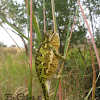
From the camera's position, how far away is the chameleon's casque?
2.40 feet

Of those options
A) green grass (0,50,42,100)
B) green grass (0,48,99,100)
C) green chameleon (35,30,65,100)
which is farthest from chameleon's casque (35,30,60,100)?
green grass (0,50,42,100)

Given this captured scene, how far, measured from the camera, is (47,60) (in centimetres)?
75

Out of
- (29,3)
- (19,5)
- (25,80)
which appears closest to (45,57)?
(29,3)

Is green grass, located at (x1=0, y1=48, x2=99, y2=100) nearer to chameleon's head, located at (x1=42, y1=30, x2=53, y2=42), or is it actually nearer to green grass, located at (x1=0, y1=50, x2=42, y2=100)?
green grass, located at (x1=0, y1=50, x2=42, y2=100)

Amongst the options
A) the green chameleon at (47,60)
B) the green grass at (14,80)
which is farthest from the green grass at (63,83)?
the green chameleon at (47,60)

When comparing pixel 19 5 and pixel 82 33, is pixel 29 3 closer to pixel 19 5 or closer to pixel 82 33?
pixel 82 33

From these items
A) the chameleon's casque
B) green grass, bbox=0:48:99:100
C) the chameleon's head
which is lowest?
green grass, bbox=0:48:99:100

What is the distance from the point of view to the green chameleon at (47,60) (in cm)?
73

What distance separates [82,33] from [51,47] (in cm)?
343

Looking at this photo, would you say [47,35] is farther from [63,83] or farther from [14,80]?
[14,80]

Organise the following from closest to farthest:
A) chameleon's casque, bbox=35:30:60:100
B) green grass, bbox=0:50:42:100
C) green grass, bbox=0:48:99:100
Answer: chameleon's casque, bbox=35:30:60:100
green grass, bbox=0:48:99:100
green grass, bbox=0:50:42:100

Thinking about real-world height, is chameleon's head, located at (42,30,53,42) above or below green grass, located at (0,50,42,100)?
above

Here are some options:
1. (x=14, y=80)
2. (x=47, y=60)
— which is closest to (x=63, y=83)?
(x=14, y=80)

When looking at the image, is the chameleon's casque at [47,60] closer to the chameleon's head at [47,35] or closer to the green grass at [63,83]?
the chameleon's head at [47,35]
